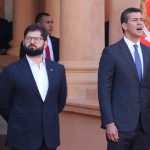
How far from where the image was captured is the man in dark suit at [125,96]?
19.4ft

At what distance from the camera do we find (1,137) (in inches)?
393

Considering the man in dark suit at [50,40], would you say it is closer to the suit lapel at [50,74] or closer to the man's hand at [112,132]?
the suit lapel at [50,74]

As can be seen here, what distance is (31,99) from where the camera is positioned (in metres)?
5.90

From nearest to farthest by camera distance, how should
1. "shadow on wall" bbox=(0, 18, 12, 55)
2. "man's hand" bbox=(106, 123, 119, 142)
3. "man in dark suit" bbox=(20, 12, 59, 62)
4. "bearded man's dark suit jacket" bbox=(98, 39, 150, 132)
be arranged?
"man's hand" bbox=(106, 123, 119, 142)
"bearded man's dark suit jacket" bbox=(98, 39, 150, 132)
"man in dark suit" bbox=(20, 12, 59, 62)
"shadow on wall" bbox=(0, 18, 12, 55)

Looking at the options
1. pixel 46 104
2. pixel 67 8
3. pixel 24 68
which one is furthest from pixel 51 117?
pixel 67 8

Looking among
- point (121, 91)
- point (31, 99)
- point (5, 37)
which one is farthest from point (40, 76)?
point (5, 37)

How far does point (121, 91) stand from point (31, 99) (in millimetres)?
848

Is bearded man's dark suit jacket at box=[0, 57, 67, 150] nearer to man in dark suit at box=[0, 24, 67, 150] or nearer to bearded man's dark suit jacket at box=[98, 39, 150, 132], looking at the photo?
man in dark suit at box=[0, 24, 67, 150]

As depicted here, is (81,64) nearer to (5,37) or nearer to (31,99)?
(31,99)

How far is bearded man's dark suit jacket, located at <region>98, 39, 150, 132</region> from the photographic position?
5914 millimetres

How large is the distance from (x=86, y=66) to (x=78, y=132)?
3.09 feet

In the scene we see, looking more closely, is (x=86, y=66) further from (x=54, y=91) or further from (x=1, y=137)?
(x=54, y=91)

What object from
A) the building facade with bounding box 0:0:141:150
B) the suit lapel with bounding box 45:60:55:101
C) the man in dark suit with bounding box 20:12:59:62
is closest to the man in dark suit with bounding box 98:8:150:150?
the suit lapel with bounding box 45:60:55:101

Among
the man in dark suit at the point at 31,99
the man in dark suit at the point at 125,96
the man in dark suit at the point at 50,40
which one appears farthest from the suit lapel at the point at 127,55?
the man in dark suit at the point at 50,40
